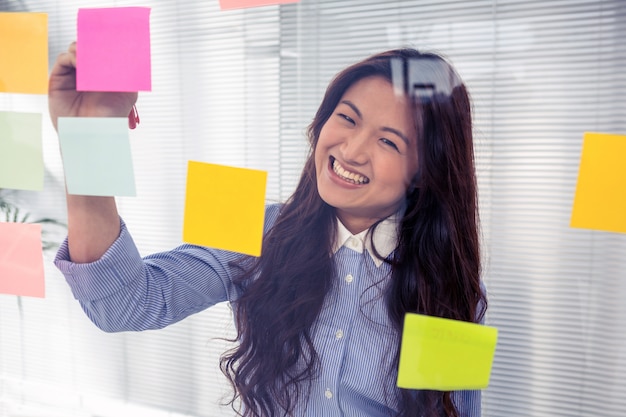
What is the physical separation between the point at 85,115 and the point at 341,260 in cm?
45

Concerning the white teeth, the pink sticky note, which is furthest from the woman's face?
the pink sticky note

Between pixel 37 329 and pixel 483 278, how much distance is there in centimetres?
81

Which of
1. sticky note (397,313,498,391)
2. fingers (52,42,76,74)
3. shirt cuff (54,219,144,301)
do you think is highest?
fingers (52,42,76,74)

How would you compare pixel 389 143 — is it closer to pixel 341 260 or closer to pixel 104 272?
pixel 341 260

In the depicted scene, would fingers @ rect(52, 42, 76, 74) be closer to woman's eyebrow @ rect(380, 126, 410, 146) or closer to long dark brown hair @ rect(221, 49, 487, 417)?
long dark brown hair @ rect(221, 49, 487, 417)

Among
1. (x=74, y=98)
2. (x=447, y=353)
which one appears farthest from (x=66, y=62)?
(x=447, y=353)

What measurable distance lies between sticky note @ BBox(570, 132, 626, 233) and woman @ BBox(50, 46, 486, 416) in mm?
130

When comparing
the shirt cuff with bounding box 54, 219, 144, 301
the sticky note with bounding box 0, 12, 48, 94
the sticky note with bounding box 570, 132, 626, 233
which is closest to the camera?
the sticky note with bounding box 570, 132, 626, 233

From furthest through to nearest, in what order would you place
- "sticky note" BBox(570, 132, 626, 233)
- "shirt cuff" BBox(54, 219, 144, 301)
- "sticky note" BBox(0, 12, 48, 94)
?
"sticky note" BBox(0, 12, 48, 94)
"shirt cuff" BBox(54, 219, 144, 301)
"sticky note" BBox(570, 132, 626, 233)

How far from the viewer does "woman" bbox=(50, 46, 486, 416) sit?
0.67m

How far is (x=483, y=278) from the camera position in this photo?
70 centimetres

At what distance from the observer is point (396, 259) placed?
72cm

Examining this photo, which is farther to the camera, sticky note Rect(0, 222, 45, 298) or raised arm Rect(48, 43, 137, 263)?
sticky note Rect(0, 222, 45, 298)

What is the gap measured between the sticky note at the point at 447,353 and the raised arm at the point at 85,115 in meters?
0.45
